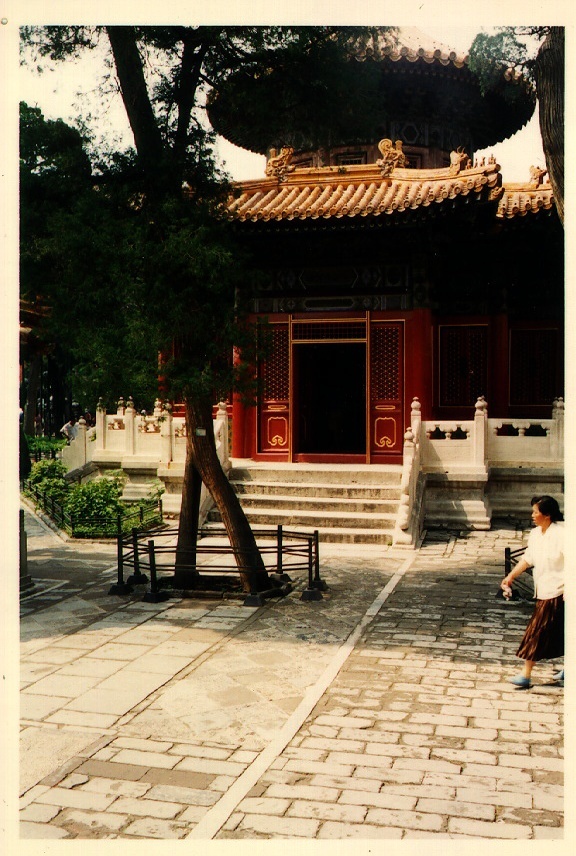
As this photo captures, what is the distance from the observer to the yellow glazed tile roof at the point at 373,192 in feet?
43.9

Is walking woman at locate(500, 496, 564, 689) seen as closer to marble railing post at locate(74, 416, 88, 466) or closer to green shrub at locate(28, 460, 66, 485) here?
marble railing post at locate(74, 416, 88, 466)

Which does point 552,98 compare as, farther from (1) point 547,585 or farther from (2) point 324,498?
(2) point 324,498

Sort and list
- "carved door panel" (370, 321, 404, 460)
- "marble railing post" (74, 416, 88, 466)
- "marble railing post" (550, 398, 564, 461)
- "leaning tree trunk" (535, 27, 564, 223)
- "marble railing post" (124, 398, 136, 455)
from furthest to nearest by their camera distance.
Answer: "marble railing post" (74, 416, 88, 466) < "marble railing post" (124, 398, 136, 455) < "carved door panel" (370, 321, 404, 460) < "marble railing post" (550, 398, 564, 461) < "leaning tree trunk" (535, 27, 564, 223)

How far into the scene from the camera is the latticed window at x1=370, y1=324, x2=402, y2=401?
1503 centimetres

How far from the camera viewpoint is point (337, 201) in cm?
1473

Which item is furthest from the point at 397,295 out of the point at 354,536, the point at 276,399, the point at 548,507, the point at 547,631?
the point at 547,631

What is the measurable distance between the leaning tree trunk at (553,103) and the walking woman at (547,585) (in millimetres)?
2204

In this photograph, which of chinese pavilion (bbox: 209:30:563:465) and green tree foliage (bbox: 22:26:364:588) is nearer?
green tree foliage (bbox: 22:26:364:588)

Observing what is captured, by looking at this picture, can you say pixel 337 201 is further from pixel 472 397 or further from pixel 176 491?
pixel 176 491

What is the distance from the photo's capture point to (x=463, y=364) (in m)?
15.8

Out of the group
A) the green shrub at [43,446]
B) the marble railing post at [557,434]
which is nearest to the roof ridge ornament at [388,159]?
the marble railing post at [557,434]

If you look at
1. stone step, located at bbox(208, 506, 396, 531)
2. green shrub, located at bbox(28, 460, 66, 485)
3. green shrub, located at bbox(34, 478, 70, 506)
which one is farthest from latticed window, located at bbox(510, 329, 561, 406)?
green shrub, located at bbox(28, 460, 66, 485)

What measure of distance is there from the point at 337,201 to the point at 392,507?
556 cm

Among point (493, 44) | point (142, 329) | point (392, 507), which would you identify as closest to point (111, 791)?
point (142, 329)
